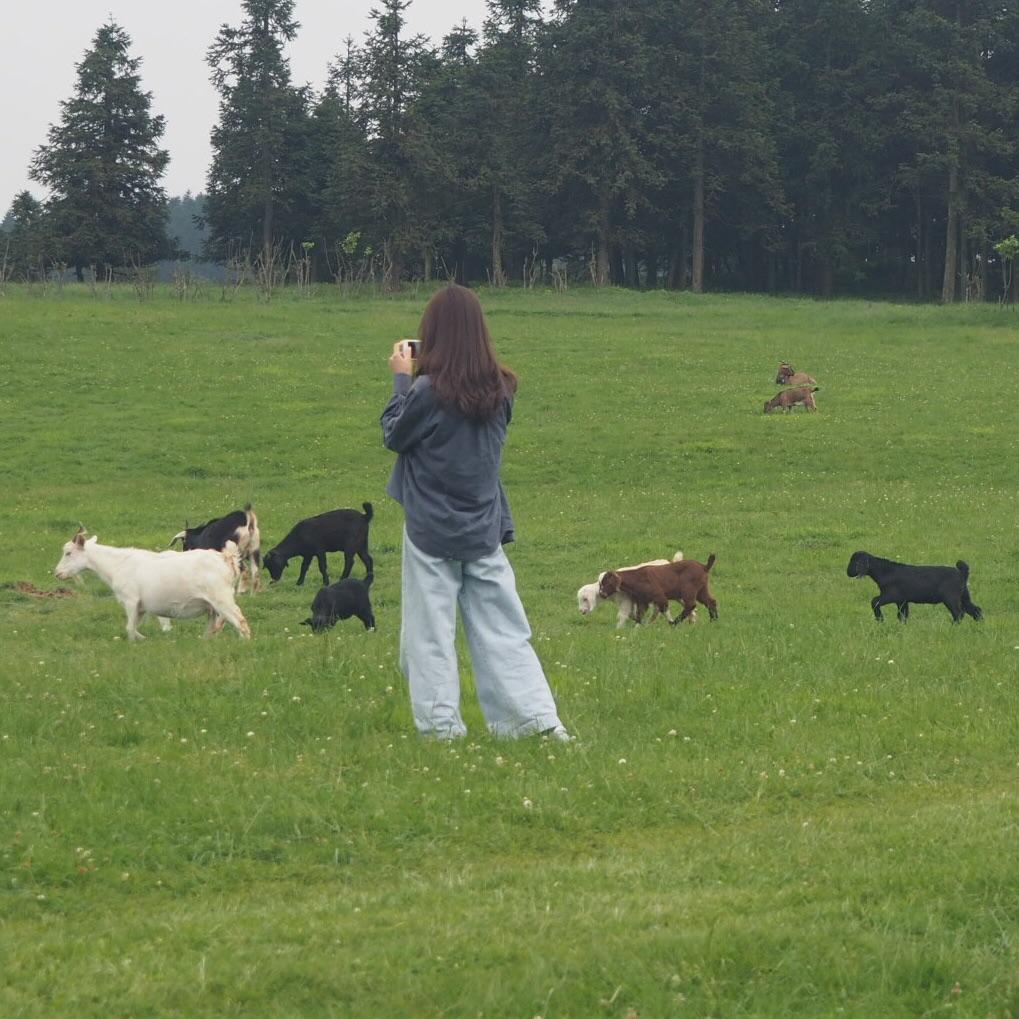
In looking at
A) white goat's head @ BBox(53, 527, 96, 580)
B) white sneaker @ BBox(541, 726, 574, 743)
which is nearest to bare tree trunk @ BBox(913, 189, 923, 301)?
white goat's head @ BBox(53, 527, 96, 580)

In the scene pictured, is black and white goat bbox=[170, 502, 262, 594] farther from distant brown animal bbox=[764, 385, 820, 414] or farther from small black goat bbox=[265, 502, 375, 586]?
distant brown animal bbox=[764, 385, 820, 414]

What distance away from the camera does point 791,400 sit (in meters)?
36.7

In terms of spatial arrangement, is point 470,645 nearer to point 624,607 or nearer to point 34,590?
point 624,607

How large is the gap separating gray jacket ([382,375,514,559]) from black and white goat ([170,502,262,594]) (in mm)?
9976

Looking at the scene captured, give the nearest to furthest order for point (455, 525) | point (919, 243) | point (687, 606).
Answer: point (455, 525) → point (687, 606) → point (919, 243)

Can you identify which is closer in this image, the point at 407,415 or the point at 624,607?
the point at 407,415

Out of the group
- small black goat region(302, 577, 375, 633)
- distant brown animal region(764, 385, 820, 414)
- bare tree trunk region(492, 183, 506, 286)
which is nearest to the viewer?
small black goat region(302, 577, 375, 633)

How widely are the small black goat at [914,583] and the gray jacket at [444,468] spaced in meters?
7.65

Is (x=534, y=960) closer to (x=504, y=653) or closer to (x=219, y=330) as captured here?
(x=504, y=653)

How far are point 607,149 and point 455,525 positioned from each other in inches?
2992

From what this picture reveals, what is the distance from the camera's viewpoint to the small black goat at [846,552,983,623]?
15703 mm

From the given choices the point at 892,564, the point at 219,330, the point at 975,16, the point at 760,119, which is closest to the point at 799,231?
the point at 760,119

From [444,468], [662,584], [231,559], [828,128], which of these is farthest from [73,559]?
[828,128]

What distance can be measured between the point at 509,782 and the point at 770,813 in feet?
4.61
